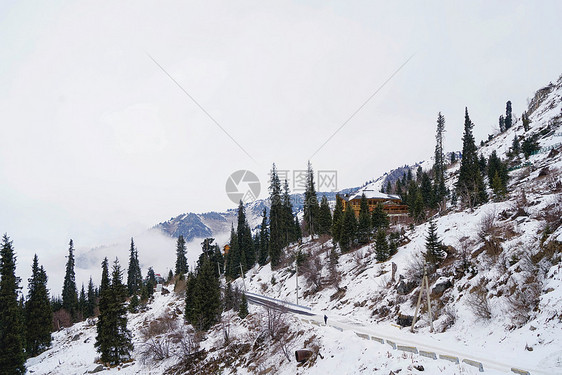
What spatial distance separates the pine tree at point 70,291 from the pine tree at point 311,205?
64702 mm

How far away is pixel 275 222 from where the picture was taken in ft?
232

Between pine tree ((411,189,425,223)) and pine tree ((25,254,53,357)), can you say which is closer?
pine tree ((25,254,53,357))

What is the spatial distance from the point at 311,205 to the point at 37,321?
55.3 meters

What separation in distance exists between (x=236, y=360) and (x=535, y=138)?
301 ft

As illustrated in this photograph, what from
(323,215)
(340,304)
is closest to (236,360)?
(340,304)

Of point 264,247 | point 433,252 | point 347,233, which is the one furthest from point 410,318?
point 264,247

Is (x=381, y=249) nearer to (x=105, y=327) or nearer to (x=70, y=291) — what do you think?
(x=105, y=327)

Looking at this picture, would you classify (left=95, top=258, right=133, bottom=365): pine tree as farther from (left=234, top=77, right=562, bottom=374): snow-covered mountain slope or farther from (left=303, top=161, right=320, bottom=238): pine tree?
(left=303, top=161, right=320, bottom=238): pine tree

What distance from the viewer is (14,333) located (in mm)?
38312

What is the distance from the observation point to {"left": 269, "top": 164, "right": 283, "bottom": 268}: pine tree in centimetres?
6700

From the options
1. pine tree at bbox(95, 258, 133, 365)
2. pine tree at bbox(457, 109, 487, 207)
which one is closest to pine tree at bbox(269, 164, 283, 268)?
pine tree at bbox(95, 258, 133, 365)

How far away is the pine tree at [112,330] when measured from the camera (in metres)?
38.7

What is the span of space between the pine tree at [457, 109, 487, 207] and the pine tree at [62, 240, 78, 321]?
3708 inches

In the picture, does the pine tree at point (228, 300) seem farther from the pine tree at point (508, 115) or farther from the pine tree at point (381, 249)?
the pine tree at point (508, 115)
